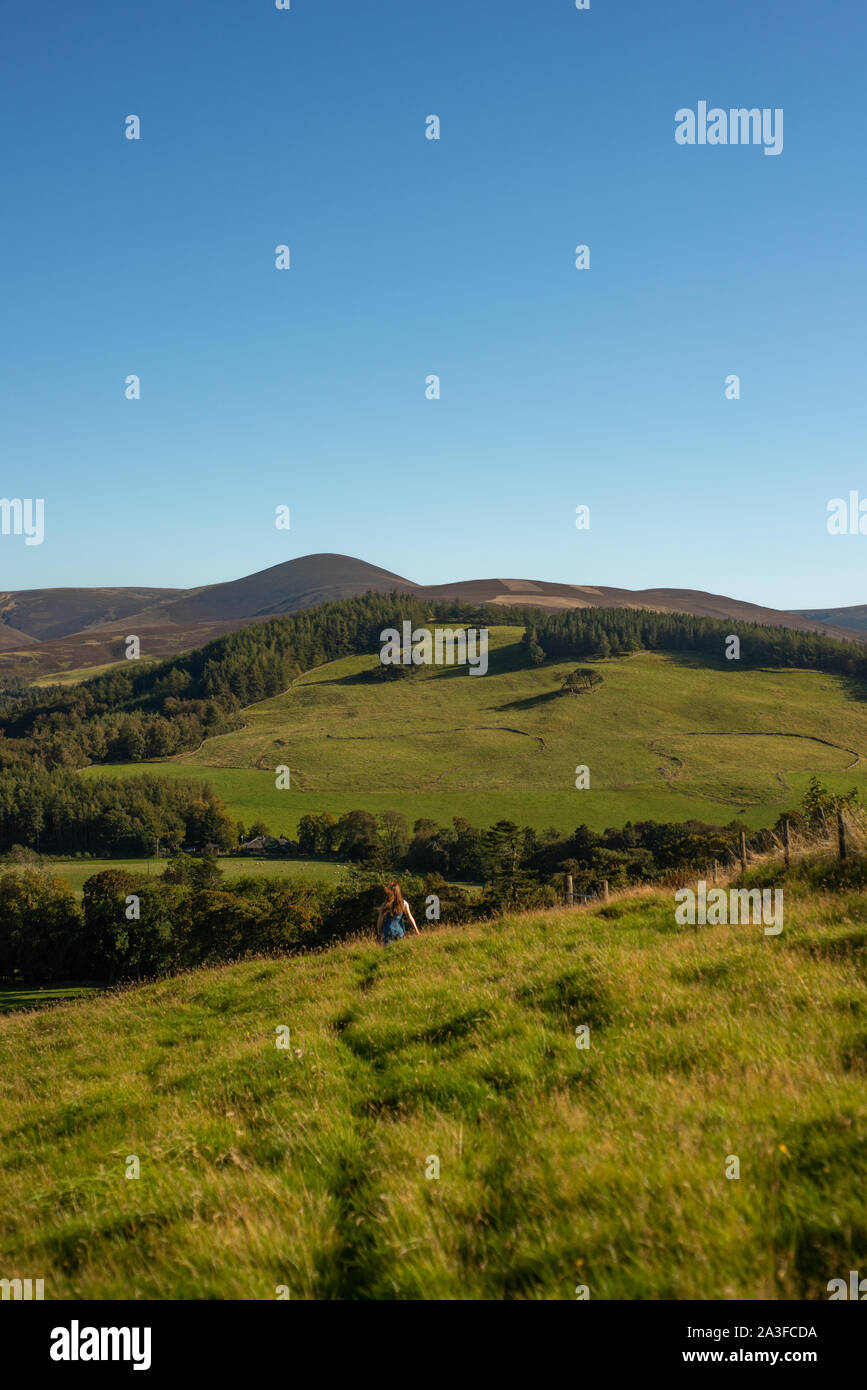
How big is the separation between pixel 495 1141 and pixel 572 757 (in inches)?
6051

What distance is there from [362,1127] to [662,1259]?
3567mm

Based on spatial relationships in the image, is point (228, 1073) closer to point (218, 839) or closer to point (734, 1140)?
point (734, 1140)

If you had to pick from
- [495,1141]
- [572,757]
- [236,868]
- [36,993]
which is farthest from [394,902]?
[572,757]

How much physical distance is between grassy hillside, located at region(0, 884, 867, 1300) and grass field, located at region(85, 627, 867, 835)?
363ft

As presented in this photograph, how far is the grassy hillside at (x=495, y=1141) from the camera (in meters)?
4.46

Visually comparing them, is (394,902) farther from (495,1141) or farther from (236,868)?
(236,868)

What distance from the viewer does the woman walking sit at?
60.7ft

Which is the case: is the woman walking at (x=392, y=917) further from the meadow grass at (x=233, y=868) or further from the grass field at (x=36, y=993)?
the meadow grass at (x=233, y=868)

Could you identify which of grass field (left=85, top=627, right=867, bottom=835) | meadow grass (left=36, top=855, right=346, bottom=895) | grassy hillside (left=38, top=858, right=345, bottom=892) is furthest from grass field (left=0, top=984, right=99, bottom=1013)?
grass field (left=85, top=627, right=867, bottom=835)

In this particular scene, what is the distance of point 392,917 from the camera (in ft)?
61.5

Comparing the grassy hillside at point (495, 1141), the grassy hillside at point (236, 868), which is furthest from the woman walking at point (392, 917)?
the grassy hillside at point (236, 868)

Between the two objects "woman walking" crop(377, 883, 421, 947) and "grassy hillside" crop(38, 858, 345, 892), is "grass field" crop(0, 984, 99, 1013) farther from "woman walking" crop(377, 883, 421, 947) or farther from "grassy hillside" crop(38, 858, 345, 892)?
"woman walking" crop(377, 883, 421, 947)

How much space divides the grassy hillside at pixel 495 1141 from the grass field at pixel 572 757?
110794mm
